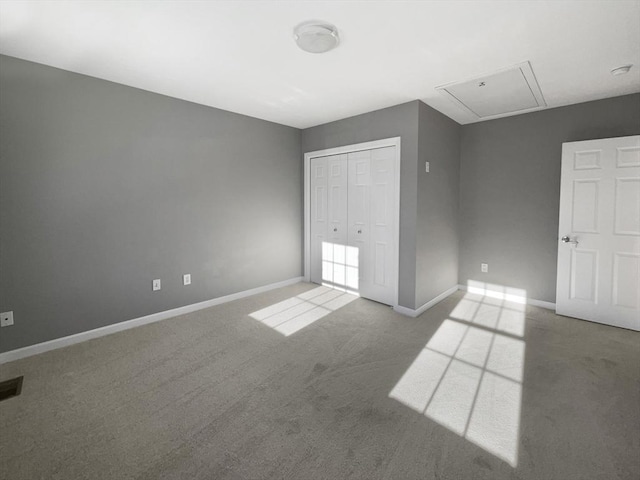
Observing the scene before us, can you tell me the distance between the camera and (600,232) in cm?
340

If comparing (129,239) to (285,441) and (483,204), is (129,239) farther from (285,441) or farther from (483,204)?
(483,204)

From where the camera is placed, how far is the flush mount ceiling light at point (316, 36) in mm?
2109

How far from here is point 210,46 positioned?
2.39 metres

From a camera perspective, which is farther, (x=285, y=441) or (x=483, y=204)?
(x=483, y=204)

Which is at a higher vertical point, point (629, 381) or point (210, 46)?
point (210, 46)

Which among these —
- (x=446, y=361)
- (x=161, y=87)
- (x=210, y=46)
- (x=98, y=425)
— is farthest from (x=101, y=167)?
(x=446, y=361)

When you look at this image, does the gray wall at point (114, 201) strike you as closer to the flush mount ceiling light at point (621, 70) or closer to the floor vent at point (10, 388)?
the floor vent at point (10, 388)

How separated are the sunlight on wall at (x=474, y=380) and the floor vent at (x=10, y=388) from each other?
2.65 metres

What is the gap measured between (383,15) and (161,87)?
2370 mm

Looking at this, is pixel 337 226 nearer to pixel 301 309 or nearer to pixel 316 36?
pixel 301 309

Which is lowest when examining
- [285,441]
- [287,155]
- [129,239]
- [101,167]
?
[285,441]

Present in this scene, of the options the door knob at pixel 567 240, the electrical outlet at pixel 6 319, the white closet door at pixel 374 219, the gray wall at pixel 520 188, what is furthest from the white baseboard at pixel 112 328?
the door knob at pixel 567 240

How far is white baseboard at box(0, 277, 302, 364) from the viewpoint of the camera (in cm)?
270

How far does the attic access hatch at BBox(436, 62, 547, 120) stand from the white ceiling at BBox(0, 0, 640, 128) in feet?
0.36
